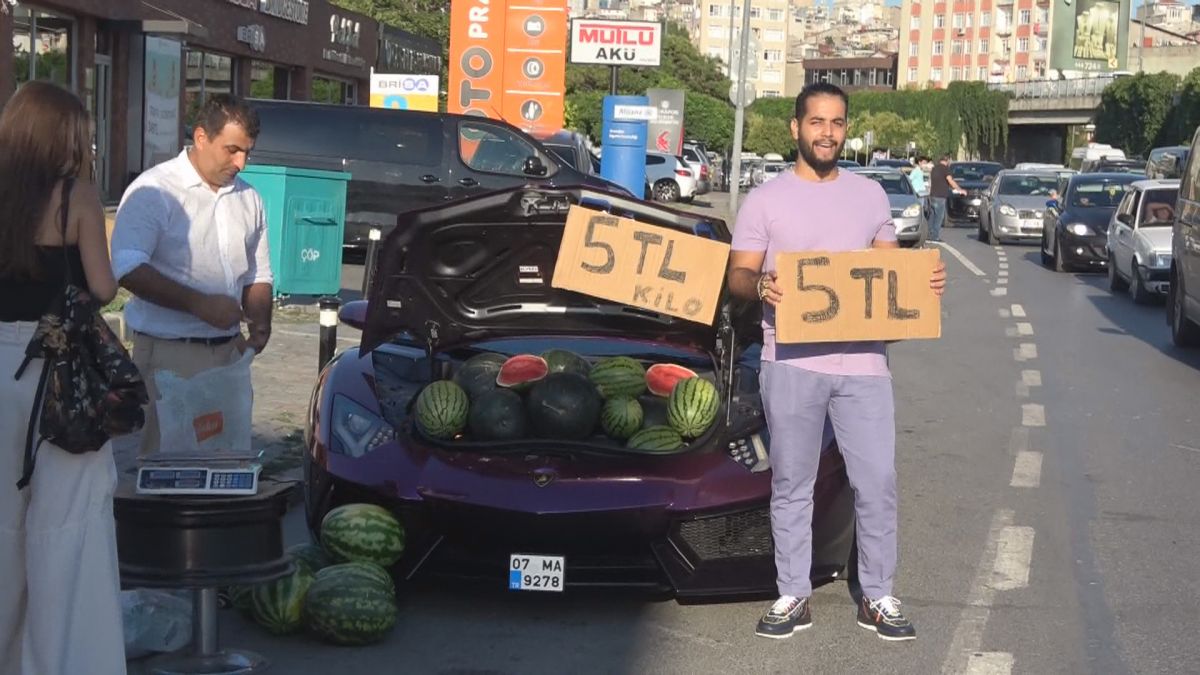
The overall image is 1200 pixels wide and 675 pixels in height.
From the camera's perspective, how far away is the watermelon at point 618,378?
271 inches

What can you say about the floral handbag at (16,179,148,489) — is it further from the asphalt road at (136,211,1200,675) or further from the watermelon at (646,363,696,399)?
the watermelon at (646,363,696,399)

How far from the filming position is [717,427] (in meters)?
6.52

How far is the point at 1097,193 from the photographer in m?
28.1

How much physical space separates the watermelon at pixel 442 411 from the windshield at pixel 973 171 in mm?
46713

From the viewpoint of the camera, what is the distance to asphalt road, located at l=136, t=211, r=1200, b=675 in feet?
19.4

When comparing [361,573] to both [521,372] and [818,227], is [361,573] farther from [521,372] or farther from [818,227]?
[818,227]

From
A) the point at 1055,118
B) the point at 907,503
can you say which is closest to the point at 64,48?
the point at 907,503

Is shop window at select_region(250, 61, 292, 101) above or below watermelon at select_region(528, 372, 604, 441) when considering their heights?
above

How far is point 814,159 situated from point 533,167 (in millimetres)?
14922

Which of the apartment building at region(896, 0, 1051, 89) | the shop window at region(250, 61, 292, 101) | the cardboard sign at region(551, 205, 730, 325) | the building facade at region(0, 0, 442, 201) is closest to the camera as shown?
the cardboard sign at region(551, 205, 730, 325)

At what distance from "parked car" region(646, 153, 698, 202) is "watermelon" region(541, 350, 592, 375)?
144 feet

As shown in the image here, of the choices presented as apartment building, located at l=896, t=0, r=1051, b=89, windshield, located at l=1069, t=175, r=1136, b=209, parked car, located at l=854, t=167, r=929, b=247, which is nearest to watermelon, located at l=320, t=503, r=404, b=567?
→ windshield, located at l=1069, t=175, r=1136, b=209

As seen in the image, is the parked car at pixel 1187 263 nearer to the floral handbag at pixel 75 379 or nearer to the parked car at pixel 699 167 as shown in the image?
the floral handbag at pixel 75 379

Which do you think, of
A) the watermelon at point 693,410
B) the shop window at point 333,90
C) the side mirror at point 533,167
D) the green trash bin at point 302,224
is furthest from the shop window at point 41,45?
the watermelon at point 693,410
